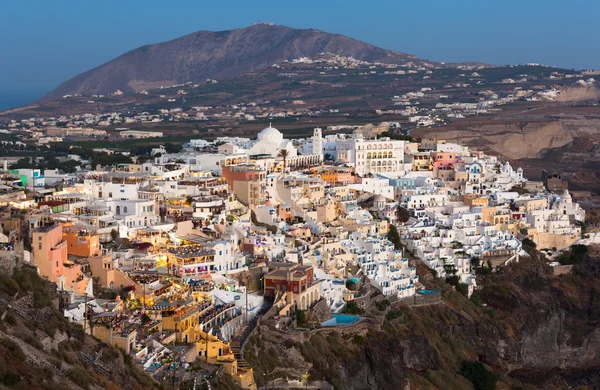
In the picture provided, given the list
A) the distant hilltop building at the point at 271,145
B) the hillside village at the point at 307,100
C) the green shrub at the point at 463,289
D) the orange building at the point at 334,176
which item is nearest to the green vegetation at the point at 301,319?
the green shrub at the point at 463,289

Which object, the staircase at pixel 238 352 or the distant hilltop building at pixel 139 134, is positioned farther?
the distant hilltop building at pixel 139 134

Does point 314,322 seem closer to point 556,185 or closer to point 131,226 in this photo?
point 131,226

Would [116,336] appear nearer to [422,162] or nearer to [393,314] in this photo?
[393,314]

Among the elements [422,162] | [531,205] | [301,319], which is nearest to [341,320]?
[301,319]

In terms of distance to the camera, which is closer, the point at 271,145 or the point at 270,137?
the point at 271,145

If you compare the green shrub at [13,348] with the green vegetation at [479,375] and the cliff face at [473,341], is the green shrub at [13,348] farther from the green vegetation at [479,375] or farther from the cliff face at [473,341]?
the green vegetation at [479,375]
